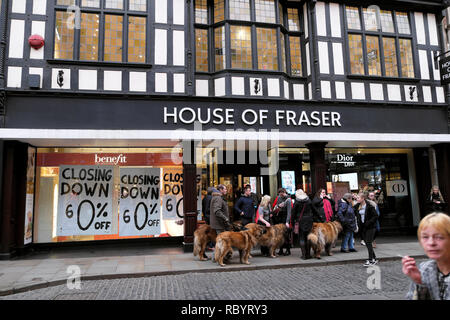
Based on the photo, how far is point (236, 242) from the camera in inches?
303

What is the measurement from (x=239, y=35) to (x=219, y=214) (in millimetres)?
6254

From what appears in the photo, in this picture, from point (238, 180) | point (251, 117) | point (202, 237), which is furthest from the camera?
point (238, 180)

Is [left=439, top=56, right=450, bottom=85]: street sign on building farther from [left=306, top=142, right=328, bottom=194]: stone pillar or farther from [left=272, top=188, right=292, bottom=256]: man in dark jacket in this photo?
[left=272, top=188, right=292, bottom=256]: man in dark jacket

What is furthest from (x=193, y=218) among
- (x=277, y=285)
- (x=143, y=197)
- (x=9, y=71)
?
(x=9, y=71)

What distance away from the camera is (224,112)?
10250 mm

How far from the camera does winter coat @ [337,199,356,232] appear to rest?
30.2 ft

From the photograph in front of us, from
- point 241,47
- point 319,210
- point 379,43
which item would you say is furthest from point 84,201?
point 379,43

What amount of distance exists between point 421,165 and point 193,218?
937 cm

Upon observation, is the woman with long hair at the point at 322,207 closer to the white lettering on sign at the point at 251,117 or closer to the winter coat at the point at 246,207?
the winter coat at the point at 246,207

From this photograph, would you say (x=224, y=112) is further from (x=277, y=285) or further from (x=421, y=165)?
(x=421, y=165)

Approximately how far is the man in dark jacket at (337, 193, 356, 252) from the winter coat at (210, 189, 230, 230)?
11.6 feet

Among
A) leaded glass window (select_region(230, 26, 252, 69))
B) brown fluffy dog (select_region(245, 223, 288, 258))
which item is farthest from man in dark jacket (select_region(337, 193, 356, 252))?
leaded glass window (select_region(230, 26, 252, 69))

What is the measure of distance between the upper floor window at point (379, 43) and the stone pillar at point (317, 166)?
121 inches

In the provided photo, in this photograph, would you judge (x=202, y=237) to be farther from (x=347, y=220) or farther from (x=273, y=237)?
(x=347, y=220)
